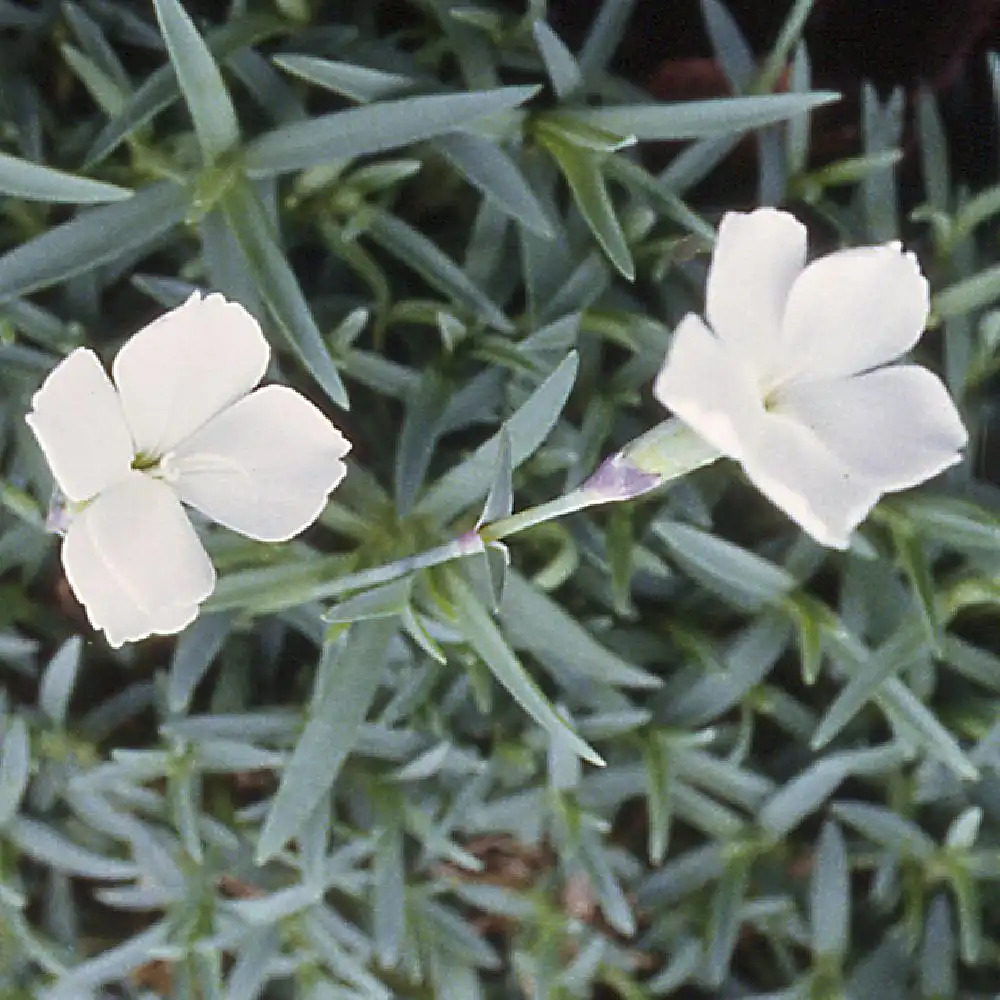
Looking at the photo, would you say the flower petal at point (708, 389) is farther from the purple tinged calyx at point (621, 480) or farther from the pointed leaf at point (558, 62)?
the pointed leaf at point (558, 62)

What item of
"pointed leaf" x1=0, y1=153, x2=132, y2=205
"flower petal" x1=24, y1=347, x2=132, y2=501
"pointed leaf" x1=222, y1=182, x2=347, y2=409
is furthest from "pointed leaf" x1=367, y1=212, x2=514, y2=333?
"flower petal" x1=24, y1=347, x2=132, y2=501

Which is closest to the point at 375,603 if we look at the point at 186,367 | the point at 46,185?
the point at 186,367

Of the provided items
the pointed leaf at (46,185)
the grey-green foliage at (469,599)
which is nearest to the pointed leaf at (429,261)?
the grey-green foliage at (469,599)

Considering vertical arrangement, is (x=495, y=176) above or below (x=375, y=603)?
above

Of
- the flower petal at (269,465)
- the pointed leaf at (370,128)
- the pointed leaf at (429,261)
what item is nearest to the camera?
the flower petal at (269,465)

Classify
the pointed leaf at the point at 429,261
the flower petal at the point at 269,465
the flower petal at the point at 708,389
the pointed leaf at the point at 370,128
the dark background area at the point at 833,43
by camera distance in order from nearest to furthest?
the flower petal at the point at 708,389, the flower petal at the point at 269,465, the pointed leaf at the point at 370,128, the pointed leaf at the point at 429,261, the dark background area at the point at 833,43

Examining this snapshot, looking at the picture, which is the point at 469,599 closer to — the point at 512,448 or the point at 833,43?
the point at 512,448
